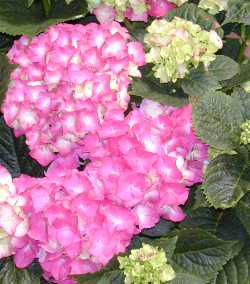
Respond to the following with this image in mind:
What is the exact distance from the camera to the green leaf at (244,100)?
4.56 feet

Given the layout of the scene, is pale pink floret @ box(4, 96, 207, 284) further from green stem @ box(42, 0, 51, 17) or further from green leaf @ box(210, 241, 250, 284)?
green stem @ box(42, 0, 51, 17)

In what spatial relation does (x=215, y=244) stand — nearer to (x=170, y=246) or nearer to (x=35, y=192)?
(x=170, y=246)

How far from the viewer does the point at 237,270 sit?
4.70ft

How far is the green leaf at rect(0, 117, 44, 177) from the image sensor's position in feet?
4.98

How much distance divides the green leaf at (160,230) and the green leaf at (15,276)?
0.80 ft

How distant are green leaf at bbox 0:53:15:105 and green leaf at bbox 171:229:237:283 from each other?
18.4 inches

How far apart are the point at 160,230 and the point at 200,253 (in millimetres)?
133

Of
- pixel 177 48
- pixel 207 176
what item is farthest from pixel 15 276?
pixel 177 48

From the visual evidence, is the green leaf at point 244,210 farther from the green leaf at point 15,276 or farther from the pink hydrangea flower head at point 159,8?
the pink hydrangea flower head at point 159,8

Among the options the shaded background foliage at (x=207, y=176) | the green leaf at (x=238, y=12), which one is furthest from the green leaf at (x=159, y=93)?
the green leaf at (x=238, y=12)

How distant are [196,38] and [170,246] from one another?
43 centimetres

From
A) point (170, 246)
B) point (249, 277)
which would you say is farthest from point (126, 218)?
point (249, 277)

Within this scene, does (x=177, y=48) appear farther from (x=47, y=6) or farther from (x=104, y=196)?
(x=47, y=6)

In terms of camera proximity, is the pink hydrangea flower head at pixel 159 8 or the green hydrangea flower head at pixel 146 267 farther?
the pink hydrangea flower head at pixel 159 8
